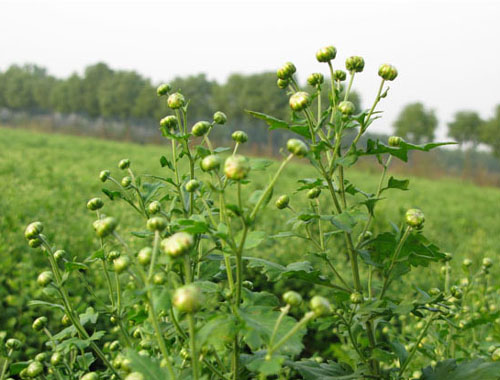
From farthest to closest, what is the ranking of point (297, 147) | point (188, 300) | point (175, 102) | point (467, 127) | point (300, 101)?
point (467, 127)
point (175, 102)
point (300, 101)
point (297, 147)
point (188, 300)

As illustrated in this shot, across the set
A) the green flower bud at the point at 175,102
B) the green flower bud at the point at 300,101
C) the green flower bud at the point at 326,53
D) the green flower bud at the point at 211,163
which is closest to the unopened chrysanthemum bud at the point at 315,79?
the green flower bud at the point at 326,53

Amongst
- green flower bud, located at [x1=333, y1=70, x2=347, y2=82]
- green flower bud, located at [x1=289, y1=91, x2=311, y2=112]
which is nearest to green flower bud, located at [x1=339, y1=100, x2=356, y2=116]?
green flower bud, located at [x1=289, y1=91, x2=311, y2=112]

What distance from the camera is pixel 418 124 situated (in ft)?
92.5

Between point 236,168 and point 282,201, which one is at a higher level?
point 236,168

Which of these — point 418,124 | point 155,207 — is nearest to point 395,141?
point 155,207

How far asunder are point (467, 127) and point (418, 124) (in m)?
3.03

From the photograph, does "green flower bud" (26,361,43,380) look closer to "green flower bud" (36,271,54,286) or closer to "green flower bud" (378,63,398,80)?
"green flower bud" (36,271,54,286)

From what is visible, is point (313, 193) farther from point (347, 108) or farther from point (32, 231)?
point (32, 231)

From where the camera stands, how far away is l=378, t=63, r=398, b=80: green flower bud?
92cm

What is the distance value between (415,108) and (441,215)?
73.4ft

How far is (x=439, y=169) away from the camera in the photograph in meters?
21.8

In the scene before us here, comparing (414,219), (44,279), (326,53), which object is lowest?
(44,279)

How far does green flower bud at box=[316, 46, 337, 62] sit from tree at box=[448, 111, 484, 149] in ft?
97.3

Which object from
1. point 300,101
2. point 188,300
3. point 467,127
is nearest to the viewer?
point 188,300
